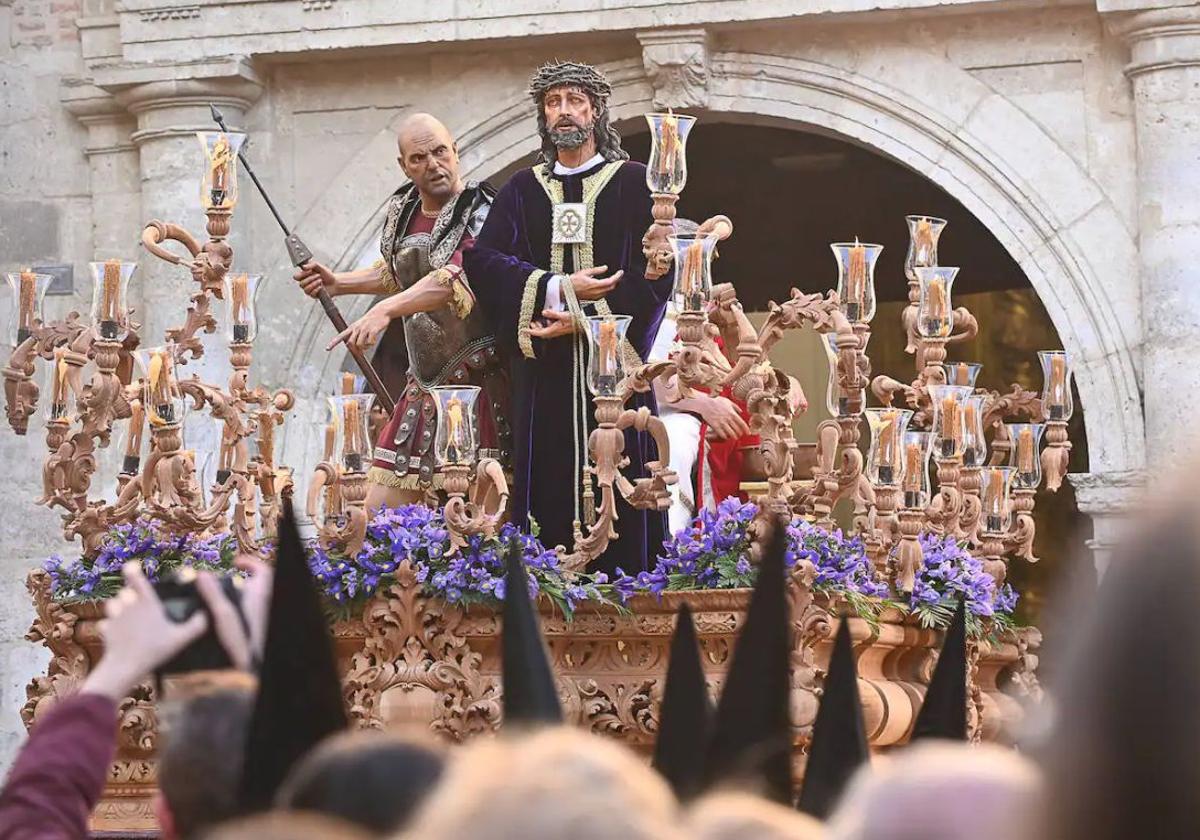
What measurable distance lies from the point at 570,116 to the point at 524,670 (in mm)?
4324

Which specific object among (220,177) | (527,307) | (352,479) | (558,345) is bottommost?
(352,479)

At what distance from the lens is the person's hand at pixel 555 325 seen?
6711 mm

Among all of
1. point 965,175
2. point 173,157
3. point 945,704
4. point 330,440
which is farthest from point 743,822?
point 173,157

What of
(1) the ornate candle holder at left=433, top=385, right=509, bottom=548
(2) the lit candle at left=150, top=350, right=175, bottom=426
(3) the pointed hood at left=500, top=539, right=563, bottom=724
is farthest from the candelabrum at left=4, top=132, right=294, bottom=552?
(3) the pointed hood at left=500, top=539, right=563, bottom=724

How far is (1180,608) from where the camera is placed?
1.67 metres

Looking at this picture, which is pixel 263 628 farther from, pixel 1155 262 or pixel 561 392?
pixel 1155 262

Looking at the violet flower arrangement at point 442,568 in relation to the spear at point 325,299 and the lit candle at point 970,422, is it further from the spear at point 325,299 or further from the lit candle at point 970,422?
the lit candle at point 970,422

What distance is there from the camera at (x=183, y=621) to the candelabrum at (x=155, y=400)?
12.4 feet

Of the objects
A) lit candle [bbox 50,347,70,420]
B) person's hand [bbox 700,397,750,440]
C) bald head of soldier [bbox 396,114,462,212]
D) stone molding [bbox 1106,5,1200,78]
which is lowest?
person's hand [bbox 700,397,750,440]

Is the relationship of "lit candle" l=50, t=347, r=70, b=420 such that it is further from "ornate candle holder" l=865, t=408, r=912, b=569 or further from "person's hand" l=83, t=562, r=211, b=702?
"person's hand" l=83, t=562, r=211, b=702

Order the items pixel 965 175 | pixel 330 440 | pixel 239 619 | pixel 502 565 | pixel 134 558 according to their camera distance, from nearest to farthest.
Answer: pixel 239 619, pixel 502 565, pixel 134 558, pixel 330 440, pixel 965 175

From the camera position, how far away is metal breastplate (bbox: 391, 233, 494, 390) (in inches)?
293

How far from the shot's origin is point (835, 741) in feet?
9.82

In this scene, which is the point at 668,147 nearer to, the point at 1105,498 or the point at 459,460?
the point at 459,460
